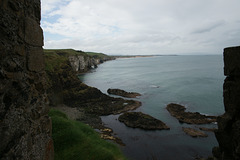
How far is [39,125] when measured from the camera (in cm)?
453

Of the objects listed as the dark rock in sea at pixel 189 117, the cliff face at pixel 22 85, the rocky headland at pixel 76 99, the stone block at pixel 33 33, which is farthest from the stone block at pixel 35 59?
the dark rock in sea at pixel 189 117

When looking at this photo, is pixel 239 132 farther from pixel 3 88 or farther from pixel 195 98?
pixel 195 98

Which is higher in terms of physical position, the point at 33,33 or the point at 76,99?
the point at 33,33

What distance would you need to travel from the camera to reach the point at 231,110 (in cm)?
906

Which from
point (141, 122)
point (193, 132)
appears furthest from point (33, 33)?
point (193, 132)

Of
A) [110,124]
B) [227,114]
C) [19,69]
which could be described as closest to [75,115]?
[110,124]

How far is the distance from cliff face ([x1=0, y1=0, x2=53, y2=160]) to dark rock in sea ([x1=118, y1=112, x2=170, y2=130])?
75.3 feet

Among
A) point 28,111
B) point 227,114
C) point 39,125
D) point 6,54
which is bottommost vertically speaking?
point 227,114

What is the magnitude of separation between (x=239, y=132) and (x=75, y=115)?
2799cm

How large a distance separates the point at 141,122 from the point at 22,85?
1002 inches

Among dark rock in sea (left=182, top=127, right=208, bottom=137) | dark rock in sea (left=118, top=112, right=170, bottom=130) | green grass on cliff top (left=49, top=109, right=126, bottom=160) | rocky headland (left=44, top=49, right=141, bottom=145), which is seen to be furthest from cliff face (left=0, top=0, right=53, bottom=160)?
dark rock in sea (left=182, top=127, right=208, bottom=137)

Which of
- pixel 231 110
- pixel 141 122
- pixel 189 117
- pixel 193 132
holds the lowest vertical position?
pixel 193 132

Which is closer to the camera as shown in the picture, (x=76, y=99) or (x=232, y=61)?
(x=232, y=61)

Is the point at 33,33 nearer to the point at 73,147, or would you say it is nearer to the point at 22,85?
the point at 22,85
